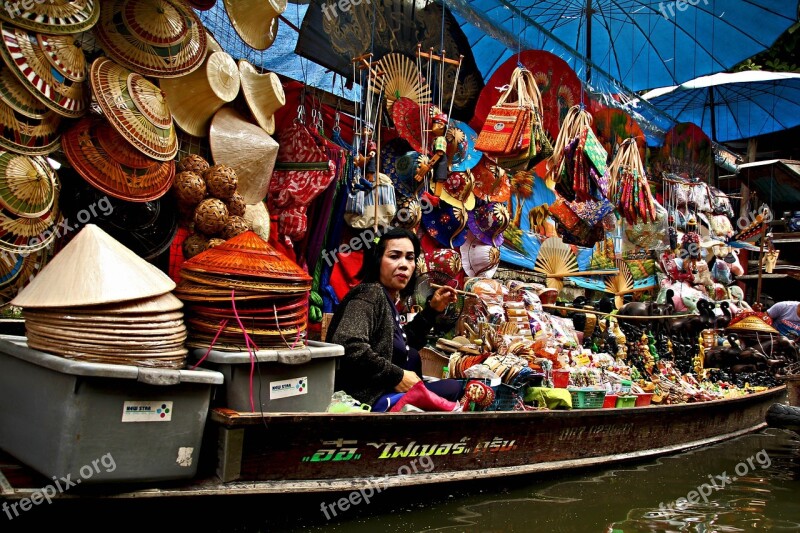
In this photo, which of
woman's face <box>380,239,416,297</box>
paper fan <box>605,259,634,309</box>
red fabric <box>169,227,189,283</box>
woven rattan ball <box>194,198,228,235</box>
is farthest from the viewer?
paper fan <box>605,259,634,309</box>

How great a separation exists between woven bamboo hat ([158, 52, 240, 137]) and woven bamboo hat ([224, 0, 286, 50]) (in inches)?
9.8

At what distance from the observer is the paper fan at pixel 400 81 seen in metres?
5.45

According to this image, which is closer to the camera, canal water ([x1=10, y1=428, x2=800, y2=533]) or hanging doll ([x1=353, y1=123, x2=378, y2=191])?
canal water ([x1=10, y1=428, x2=800, y2=533])

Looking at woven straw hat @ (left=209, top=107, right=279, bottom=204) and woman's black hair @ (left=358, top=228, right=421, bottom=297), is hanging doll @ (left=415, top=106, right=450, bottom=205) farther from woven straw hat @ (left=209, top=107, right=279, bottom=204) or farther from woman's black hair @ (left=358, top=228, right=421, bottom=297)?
woman's black hair @ (left=358, top=228, right=421, bottom=297)

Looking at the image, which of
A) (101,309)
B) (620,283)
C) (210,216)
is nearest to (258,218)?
(210,216)

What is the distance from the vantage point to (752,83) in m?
11.9

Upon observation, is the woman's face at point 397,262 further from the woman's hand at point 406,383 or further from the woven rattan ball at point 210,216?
the woven rattan ball at point 210,216

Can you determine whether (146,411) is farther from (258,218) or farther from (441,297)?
(258,218)

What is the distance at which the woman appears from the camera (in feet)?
10.1

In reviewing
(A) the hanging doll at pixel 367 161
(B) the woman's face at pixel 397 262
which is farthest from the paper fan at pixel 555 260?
(B) the woman's face at pixel 397 262

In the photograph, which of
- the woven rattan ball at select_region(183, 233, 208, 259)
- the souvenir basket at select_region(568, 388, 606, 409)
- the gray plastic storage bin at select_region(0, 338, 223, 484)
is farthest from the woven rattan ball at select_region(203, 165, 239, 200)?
the souvenir basket at select_region(568, 388, 606, 409)

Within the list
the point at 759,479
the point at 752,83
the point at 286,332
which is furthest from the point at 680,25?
the point at 286,332

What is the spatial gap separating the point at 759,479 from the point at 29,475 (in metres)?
4.77

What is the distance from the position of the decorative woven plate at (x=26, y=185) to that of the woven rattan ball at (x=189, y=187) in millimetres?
675
